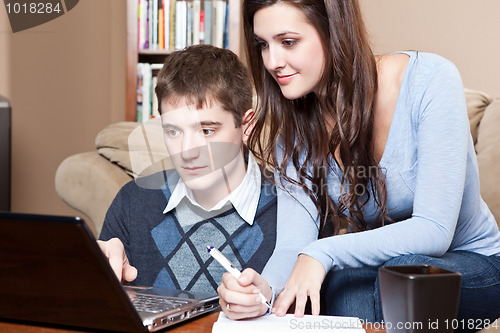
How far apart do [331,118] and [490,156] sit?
687mm

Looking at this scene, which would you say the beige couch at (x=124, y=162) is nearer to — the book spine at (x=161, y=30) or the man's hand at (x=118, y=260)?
the man's hand at (x=118, y=260)

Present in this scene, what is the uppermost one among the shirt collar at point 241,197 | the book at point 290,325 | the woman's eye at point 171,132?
the woman's eye at point 171,132

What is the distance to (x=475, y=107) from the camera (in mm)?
1707

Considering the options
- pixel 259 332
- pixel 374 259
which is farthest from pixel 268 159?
pixel 259 332

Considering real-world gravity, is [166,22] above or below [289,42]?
above

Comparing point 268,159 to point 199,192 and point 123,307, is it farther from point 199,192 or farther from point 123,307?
point 123,307

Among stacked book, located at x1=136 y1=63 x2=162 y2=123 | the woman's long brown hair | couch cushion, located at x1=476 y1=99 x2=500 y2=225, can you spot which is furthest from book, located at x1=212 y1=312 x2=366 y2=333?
stacked book, located at x1=136 y1=63 x2=162 y2=123

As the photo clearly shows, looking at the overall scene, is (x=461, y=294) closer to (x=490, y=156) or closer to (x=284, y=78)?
(x=284, y=78)

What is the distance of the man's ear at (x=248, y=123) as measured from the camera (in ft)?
4.02

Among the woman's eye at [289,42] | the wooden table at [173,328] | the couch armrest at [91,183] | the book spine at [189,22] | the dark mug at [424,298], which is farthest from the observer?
the book spine at [189,22]

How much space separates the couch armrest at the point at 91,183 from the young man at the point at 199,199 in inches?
17.6

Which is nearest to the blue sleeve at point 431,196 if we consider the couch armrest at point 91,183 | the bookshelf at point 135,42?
the couch armrest at point 91,183

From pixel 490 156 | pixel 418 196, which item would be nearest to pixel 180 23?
pixel 490 156

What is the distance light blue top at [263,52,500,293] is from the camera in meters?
0.90
